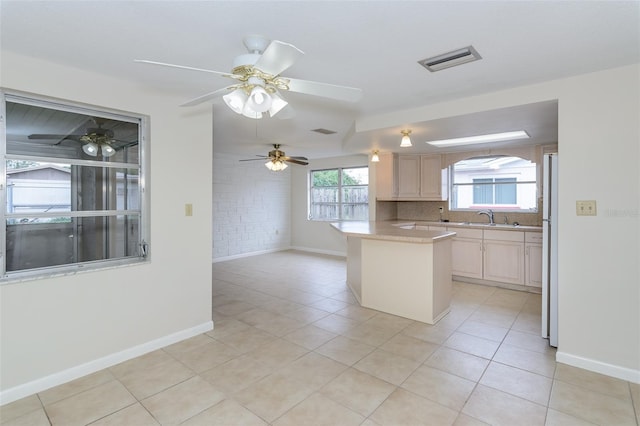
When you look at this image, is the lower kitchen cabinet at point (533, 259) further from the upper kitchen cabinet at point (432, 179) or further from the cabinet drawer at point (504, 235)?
the upper kitchen cabinet at point (432, 179)

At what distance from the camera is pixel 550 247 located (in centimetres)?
279

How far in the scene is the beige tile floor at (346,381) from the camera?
1.94m

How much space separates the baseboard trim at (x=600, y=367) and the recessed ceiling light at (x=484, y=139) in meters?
2.53

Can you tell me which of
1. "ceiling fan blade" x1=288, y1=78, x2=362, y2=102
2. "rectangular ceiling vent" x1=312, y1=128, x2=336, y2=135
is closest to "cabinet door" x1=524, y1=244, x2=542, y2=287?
"rectangular ceiling vent" x1=312, y1=128, x2=336, y2=135

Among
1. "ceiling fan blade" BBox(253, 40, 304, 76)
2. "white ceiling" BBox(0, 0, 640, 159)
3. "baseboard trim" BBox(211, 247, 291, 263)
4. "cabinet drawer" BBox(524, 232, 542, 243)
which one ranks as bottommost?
"baseboard trim" BBox(211, 247, 291, 263)

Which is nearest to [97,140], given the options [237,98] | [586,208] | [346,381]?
[237,98]

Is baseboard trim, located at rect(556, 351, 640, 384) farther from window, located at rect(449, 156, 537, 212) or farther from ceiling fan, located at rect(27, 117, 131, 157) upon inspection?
ceiling fan, located at rect(27, 117, 131, 157)

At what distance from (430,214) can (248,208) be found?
3.93 meters

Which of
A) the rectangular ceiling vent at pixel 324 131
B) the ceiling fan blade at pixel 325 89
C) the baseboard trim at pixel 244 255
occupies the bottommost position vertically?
the baseboard trim at pixel 244 255

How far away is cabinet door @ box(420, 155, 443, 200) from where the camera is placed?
5.55 meters

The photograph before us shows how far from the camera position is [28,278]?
2230 millimetres

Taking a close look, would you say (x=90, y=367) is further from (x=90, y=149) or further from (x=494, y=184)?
(x=494, y=184)

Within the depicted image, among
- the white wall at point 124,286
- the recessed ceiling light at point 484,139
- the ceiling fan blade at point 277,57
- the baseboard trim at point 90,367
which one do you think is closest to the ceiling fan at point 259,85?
the ceiling fan blade at point 277,57

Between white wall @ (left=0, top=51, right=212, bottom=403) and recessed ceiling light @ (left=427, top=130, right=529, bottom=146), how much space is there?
325cm
